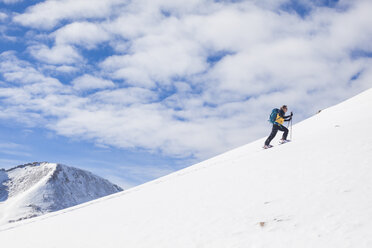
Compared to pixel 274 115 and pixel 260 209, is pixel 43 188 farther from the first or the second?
pixel 260 209

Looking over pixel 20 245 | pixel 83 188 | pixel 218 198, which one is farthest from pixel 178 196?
pixel 83 188

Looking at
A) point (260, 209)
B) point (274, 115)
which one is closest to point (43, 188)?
point (274, 115)

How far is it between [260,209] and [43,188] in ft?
498

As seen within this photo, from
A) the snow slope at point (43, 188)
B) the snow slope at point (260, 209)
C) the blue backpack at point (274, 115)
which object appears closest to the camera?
the snow slope at point (260, 209)

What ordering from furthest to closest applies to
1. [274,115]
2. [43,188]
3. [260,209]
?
[43,188] < [274,115] < [260,209]

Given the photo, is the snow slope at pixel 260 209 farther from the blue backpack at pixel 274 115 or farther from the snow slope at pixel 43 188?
the snow slope at pixel 43 188

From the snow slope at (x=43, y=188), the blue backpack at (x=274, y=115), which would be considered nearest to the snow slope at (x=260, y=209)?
the blue backpack at (x=274, y=115)

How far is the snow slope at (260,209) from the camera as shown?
6.89 m

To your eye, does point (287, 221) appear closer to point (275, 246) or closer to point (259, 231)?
point (259, 231)

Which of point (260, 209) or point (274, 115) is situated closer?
point (260, 209)

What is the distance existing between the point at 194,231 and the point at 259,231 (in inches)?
77.5

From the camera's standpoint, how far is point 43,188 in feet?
465

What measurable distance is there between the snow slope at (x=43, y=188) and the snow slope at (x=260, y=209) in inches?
4772

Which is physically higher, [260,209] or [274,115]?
[274,115]
